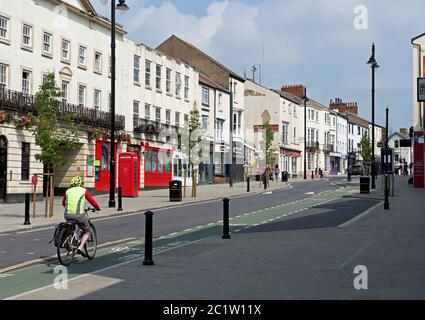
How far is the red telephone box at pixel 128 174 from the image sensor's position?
1420 inches

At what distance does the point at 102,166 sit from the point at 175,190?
30.0ft

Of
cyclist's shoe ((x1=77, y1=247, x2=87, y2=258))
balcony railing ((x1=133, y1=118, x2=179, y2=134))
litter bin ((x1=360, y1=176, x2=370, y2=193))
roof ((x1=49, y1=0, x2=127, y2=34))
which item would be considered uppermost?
roof ((x1=49, y1=0, x2=127, y2=34))

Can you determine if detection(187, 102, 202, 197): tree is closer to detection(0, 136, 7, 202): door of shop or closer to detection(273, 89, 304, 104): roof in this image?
detection(0, 136, 7, 202): door of shop

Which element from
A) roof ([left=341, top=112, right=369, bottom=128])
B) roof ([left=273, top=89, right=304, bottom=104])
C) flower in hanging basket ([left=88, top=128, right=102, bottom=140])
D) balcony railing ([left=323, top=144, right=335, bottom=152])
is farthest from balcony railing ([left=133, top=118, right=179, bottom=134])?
roof ([left=341, top=112, right=369, bottom=128])

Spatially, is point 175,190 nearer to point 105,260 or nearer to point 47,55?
point 47,55

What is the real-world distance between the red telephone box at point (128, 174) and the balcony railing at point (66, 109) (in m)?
3.42

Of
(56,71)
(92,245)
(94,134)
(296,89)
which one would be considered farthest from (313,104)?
(92,245)

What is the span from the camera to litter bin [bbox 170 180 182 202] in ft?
108

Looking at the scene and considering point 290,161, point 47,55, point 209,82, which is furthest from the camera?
point 290,161

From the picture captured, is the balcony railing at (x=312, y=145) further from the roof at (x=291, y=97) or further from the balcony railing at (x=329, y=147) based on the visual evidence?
the roof at (x=291, y=97)

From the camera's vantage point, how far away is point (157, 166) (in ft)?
160

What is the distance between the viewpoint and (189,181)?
5444 centimetres

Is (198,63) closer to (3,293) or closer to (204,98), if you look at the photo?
(204,98)

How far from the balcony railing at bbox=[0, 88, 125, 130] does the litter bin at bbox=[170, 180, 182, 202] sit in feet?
19.9
